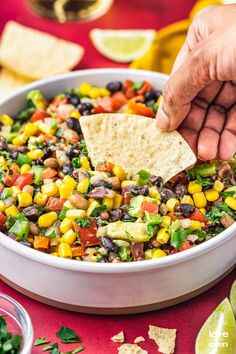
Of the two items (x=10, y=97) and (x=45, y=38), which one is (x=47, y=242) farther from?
(x=45, y=38)

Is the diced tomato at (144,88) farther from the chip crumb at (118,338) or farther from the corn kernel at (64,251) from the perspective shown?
the chip crumb at (118,338)

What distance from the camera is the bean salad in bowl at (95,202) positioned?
136 inches

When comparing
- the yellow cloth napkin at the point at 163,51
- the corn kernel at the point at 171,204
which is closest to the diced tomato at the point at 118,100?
the yellow cloth napkin at the point at 163,51

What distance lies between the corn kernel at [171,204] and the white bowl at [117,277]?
0.36 meters

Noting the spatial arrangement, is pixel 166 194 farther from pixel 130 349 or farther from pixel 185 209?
pixel 130 349

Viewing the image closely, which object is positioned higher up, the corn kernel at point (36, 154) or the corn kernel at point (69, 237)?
the corn kernel at point (36, 154)

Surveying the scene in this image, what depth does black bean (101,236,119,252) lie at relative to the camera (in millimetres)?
3389

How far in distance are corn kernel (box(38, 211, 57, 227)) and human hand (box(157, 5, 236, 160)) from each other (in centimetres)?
83

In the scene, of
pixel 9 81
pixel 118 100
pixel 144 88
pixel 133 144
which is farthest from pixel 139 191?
Answer: pixel 9 81

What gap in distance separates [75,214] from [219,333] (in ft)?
3.13

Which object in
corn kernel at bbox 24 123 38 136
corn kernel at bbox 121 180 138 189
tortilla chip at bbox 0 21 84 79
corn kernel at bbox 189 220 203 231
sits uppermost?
tortilla chip at bbox 0 21 84 79

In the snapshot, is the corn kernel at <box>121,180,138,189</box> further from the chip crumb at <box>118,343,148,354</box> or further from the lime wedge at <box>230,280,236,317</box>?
the chip crumb at <box>118,343,148,354</box>

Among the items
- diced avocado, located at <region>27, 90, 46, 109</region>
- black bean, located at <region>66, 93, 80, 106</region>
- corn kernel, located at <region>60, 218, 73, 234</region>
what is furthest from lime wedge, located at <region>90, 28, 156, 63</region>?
corn kernel, located at <region>60, 218, 73, 234</region>

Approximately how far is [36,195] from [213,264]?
1038 mm
